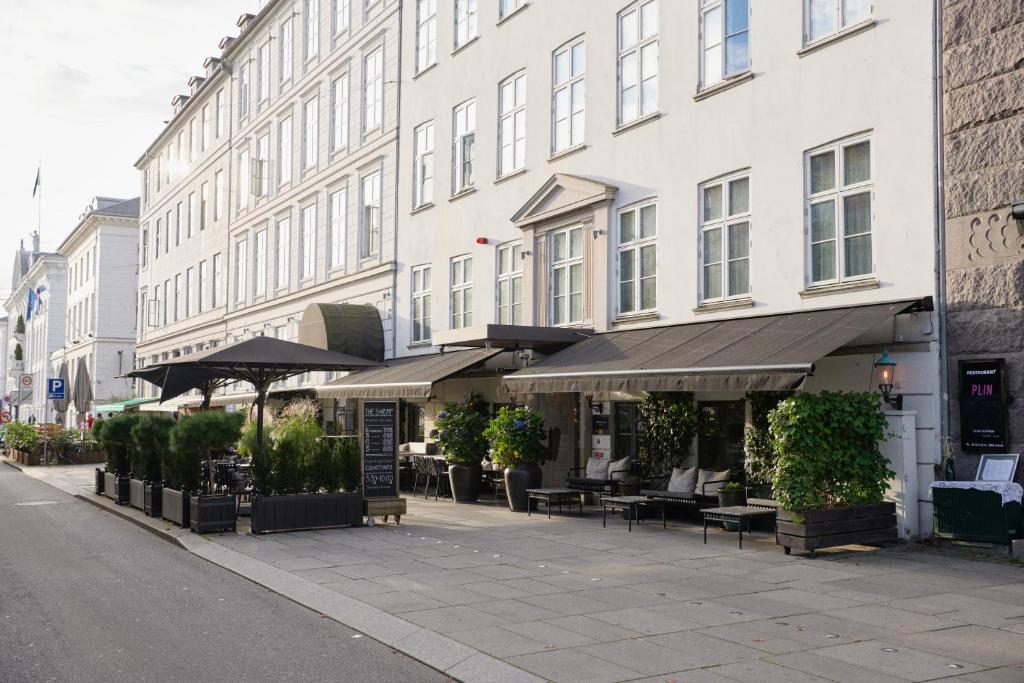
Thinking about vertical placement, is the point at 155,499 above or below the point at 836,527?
below

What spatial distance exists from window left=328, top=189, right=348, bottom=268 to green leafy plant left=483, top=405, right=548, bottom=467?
44.8ft

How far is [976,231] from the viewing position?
1220cm

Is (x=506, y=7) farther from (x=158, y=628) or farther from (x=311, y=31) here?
(x=158, y=628)

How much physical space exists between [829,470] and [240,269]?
3108 cm

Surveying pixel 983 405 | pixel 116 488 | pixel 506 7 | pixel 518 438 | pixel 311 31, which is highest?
pixel 311 31

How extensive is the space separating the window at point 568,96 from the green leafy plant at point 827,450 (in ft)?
29.9

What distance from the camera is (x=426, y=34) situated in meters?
26.2

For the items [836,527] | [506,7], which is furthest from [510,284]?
[836,527]

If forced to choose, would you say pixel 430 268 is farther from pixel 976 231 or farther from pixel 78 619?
pixel 78 619

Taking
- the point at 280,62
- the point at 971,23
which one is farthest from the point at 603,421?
the point at 280,62

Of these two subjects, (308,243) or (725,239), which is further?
(308,243)

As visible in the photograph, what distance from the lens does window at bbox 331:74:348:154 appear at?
99.6ft

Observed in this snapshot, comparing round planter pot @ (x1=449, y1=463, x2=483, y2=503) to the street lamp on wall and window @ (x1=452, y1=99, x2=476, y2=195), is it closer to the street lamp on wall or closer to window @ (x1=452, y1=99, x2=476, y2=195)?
window @ (x1=452, y1=99, x2=476, y2=195)

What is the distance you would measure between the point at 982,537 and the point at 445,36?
1792cm
